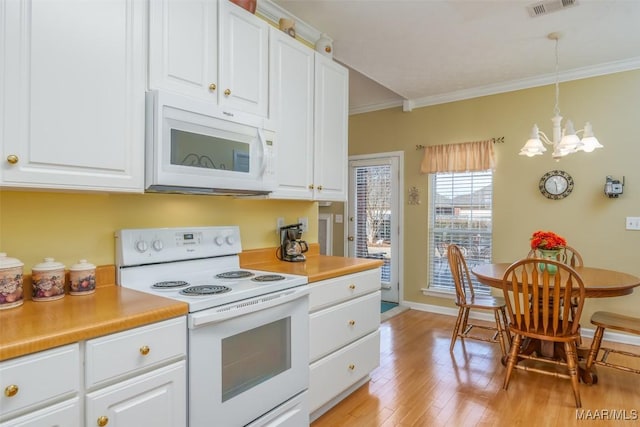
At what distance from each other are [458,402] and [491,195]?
8.07ft

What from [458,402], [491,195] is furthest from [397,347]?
[491,195]

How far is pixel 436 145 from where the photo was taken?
14.4 feet

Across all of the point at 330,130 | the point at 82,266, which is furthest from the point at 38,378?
the point at 330,130

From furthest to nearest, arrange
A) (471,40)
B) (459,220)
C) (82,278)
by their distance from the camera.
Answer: (459,220), (471,40), (82,278)

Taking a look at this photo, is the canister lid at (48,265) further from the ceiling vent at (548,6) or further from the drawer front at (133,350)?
the ceiling vent at (548,6)

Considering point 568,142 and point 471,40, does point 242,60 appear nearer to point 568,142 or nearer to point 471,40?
point 471,40

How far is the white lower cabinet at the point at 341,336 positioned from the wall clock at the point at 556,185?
229cm

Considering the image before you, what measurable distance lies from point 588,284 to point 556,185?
1553 millimetres

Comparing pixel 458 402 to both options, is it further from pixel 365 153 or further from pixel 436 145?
pixel 365 153

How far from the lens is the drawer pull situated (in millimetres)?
949

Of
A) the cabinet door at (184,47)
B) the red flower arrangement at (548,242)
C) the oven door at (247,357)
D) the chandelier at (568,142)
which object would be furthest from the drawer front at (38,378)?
the chandelier at (568,142)

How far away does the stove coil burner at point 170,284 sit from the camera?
1.67 m

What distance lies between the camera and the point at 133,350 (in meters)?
1.22

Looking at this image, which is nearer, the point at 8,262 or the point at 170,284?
the point at 8,262
